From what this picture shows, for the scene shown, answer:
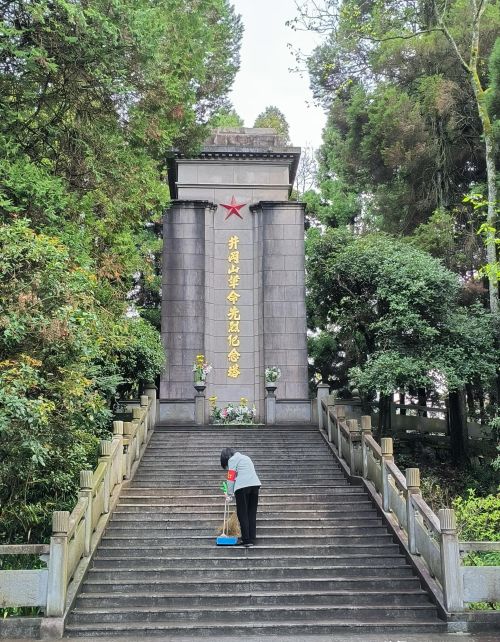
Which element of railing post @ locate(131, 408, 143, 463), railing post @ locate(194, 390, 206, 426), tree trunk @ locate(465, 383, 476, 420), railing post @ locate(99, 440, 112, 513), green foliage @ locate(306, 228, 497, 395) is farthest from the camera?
tree trunk @ locate(465, 383, 476, 420)

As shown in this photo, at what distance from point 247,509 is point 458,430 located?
10.1 m

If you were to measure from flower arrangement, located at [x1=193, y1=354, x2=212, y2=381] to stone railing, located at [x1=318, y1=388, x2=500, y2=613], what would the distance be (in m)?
5.42

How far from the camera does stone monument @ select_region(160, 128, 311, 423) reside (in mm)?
16328

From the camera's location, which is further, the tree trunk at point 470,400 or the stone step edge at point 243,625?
the tree trunk at point 470,400

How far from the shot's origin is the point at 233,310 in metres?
17.0

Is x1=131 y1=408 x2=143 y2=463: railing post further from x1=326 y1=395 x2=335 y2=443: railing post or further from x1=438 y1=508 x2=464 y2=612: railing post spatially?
x1=438 y1=508 x2=464 y2=612: railing post

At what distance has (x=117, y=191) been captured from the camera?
396 inches

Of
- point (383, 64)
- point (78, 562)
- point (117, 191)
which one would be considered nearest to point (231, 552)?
point (78, 562)

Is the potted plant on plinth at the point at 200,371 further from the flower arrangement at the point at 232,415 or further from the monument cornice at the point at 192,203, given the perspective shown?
the monument cornice at the point at 192,203

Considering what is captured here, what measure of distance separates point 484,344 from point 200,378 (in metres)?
6.31

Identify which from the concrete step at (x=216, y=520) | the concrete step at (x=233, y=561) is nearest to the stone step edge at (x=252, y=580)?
the concrete step at (x=233, y=561)

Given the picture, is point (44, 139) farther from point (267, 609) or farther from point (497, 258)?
point (497, 258)

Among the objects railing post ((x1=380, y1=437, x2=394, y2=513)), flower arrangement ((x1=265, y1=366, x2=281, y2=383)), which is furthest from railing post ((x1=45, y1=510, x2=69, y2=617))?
flower arrangement ((x1=265, y1=366, x2=281, y2=383))

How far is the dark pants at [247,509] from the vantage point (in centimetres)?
736
